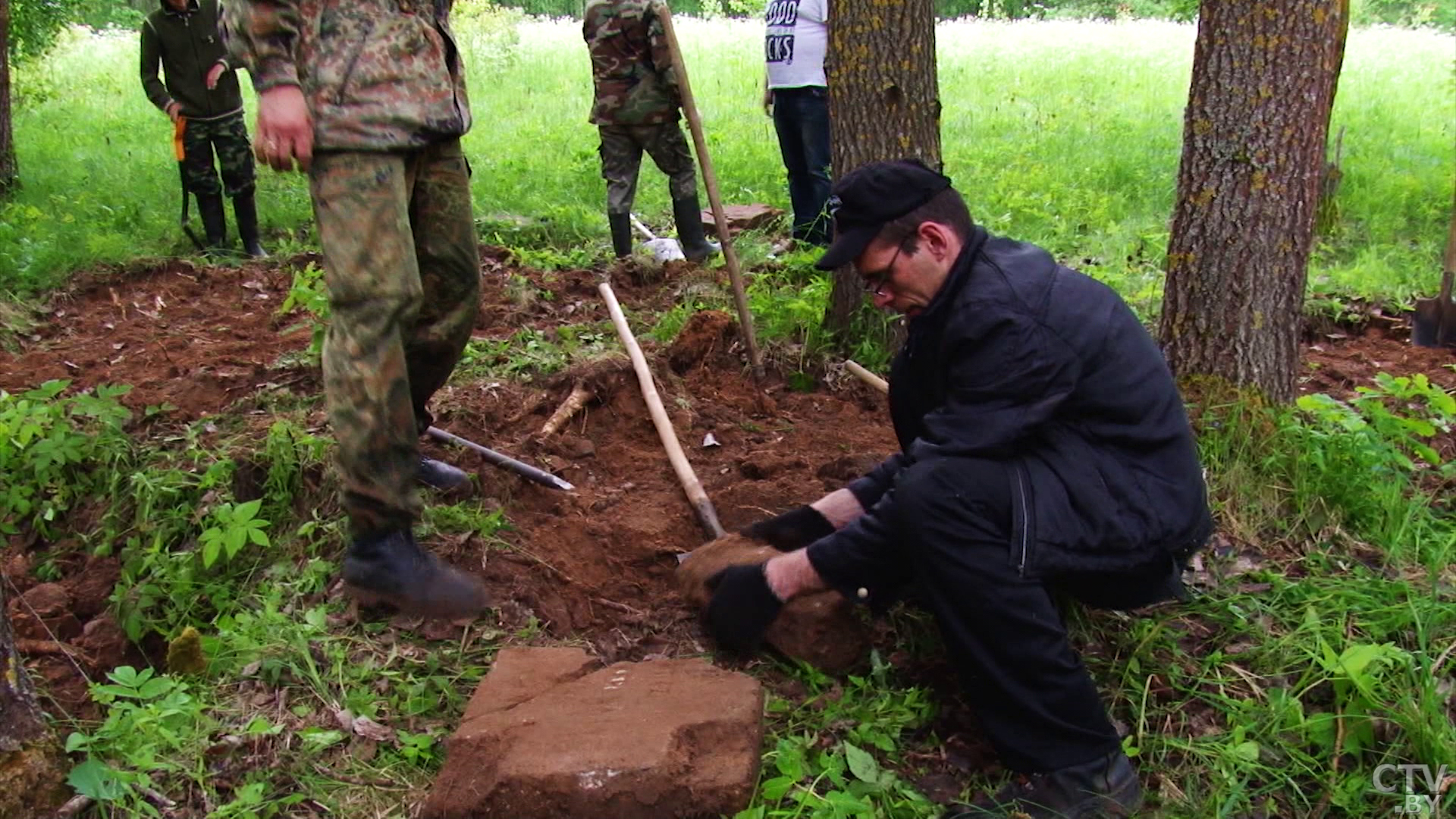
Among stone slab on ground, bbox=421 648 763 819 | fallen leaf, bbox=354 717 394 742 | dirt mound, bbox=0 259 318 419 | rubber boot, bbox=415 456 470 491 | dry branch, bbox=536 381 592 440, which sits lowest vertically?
fallen leaf, bbox=354 717 394 742

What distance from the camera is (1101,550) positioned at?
2.44m

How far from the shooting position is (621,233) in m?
6.74

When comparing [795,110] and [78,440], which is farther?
[795,110]

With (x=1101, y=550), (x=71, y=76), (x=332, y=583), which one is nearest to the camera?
(x=1101, y=550)

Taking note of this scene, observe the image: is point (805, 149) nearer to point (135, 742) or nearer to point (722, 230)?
point (722, 230)

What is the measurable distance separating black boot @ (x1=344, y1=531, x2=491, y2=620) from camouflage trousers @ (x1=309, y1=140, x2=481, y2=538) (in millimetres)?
57

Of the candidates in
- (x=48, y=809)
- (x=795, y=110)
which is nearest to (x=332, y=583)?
(x=48, y=809)

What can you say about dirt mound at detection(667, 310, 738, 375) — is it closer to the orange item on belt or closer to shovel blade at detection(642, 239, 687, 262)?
shovel blade at detection(642, 239, 687, 262)

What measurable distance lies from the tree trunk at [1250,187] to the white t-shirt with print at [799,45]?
10.3ft

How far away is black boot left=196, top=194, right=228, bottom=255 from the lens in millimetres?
7114

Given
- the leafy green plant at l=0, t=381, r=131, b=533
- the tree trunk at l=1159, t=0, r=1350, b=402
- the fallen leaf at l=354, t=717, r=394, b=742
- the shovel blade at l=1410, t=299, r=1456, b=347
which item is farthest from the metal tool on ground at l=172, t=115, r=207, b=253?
the shovel blade at l=1410, t=299, r=1456, b=347

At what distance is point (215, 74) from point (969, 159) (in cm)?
574

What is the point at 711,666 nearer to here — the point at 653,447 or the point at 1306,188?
the point at 653,447

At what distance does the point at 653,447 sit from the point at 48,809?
7.63 feet
